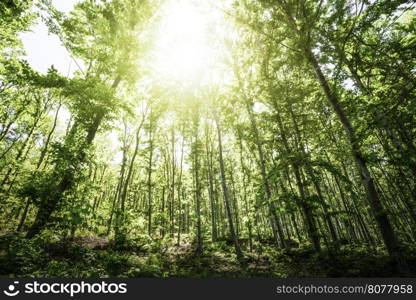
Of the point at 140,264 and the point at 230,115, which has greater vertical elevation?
the point at 230,115

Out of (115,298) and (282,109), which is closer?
(115,298)

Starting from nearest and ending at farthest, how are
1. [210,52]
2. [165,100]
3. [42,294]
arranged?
[42,294], [210,52], [165,100]

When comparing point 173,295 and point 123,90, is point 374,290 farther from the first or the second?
point 123,90

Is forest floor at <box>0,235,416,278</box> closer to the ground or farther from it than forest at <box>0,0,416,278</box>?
closer to the ground

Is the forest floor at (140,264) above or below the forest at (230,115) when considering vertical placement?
below

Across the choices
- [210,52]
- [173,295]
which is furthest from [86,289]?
[210,52]

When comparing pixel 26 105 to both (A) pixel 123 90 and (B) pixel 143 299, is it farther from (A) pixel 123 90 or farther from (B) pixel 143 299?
(B) pixel 143 299

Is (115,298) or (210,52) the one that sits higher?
(210,52)

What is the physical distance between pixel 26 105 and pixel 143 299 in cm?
2049

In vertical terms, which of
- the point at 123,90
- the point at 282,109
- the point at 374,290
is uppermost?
the point at 123,90

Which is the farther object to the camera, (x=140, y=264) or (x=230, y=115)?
(x=230, y=115)

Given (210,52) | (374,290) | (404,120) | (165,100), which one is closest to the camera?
(404,120)

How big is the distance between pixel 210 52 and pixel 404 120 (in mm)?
11928

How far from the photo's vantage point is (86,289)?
4215mm
